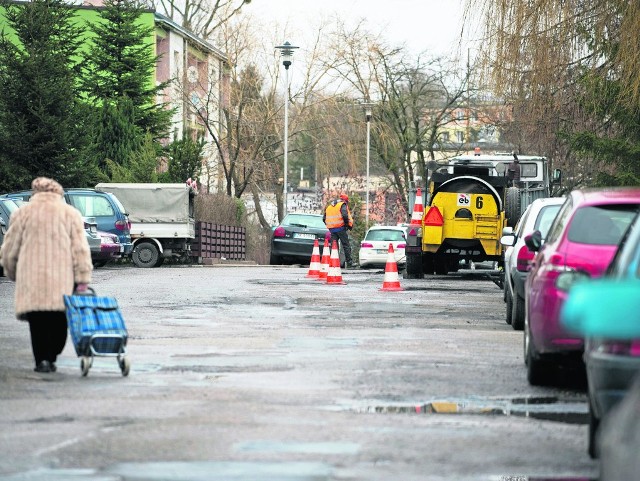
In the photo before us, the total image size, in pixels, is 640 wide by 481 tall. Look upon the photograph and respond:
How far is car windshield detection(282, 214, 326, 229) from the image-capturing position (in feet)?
134

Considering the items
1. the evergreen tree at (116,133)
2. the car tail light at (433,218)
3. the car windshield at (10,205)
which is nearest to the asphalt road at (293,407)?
the car tail light at (433,218)

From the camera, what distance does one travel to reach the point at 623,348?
6309mm

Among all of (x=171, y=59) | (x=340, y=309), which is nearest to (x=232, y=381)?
(x=340, y=309)

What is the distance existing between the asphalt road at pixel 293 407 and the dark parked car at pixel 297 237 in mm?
22397

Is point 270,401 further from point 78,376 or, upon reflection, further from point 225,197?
point 225,197

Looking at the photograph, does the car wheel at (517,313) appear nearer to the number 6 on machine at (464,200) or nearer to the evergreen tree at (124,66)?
the number 6 on machine at (464,200)

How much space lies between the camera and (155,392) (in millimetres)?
10125

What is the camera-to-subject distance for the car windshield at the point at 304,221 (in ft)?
134

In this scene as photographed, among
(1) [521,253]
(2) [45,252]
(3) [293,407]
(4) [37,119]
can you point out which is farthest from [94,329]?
(4) [37,119]

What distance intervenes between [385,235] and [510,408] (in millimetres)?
33311

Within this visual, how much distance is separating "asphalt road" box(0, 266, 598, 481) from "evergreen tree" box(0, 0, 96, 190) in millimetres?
23964

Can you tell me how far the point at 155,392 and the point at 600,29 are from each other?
10.0 meters

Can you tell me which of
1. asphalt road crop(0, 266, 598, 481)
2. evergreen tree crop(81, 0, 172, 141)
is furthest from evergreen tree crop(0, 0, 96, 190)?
asphalt road crop(0, 266, 598, 481)

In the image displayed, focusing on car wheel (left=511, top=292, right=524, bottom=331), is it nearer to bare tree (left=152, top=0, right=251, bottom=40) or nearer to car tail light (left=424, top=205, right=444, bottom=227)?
car tail light (left=424, top=205, right=444, bottom=227)
